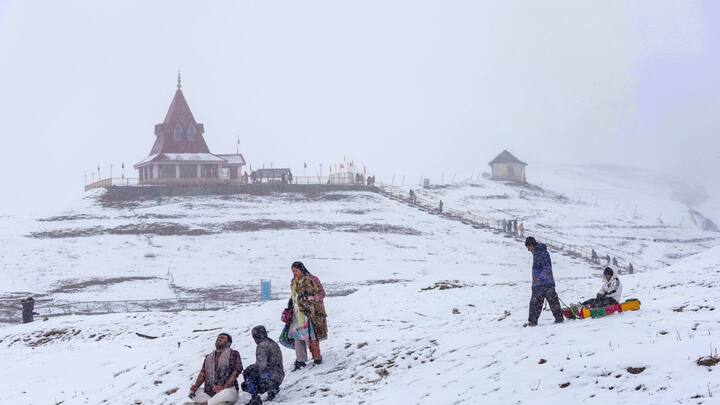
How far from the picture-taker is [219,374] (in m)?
13.4

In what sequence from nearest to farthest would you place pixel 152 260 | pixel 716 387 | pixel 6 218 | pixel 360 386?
pixel 716 387
pixel 360 386
pixel 152 260
pixel 6 218

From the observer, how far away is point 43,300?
45062 millimetres

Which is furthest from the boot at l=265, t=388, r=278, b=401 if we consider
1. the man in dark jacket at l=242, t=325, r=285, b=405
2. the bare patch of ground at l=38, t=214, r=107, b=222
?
the bare patch of ground at l=38, t=214, r=107, b=222

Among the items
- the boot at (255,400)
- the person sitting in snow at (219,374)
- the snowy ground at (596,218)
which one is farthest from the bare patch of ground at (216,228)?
the boot at (255,400)

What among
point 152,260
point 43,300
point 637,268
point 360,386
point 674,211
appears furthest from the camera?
point 674,211

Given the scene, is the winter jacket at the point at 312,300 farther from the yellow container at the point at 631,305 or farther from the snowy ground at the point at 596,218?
the snowy ground at the point at 596,218

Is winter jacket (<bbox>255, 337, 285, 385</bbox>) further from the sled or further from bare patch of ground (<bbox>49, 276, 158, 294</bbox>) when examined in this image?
bare patch of ground (<bbox>49, 276, 158, 294</bbox>)

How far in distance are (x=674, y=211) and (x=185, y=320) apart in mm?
103640

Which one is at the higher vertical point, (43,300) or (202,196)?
(202,196)

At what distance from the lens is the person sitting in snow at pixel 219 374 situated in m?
13.4

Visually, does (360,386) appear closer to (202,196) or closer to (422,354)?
(422,354)

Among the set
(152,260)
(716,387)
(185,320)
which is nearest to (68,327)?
(185,320)

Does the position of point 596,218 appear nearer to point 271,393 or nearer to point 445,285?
point 445,285

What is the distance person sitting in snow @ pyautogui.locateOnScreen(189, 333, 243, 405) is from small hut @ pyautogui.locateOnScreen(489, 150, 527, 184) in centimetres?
8831
